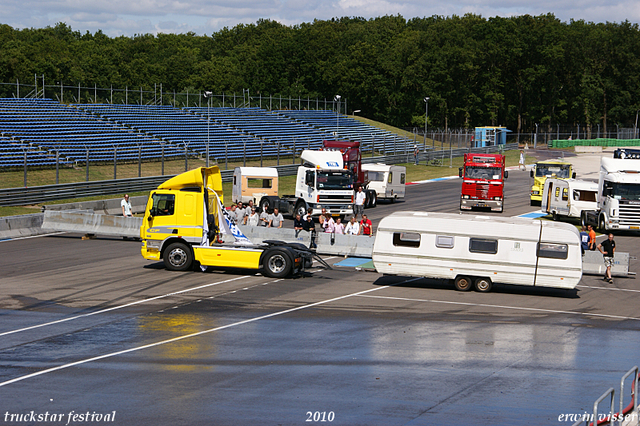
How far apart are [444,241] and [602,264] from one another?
739 cm

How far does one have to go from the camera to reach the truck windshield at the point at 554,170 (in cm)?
4834

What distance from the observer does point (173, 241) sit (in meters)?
23.7

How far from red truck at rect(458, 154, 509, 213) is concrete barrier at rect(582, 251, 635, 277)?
17666 mm

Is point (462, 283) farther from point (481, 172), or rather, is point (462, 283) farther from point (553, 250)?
point (481, 172)

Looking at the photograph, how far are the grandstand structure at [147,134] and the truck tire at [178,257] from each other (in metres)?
20.1

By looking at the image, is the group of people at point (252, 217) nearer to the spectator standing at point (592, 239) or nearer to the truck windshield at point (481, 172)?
the spectator standing at point (592, 239)

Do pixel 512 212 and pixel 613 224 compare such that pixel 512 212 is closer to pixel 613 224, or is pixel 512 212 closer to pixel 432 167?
pixel 613 224

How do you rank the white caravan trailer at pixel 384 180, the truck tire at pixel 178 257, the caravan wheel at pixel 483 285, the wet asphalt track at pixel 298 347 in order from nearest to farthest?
1. the wet asphalt track at pixel 298 347
2. the caravan wheel at pixel 483 285
3. the truck tire at pixel 178 257
4. the white caravan trailer at pixel 384 180

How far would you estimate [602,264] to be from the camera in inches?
974

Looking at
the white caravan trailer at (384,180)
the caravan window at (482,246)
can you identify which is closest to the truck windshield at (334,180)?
the white caravan trailer at (384,180)

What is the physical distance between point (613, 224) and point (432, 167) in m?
39.5

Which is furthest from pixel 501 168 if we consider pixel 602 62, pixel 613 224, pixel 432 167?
pixel 602 62

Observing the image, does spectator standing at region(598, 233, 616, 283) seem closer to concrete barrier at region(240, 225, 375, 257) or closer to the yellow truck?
concrete barrier at region(240, 225, 375, 257)

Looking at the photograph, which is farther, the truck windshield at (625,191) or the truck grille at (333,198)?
the truck grille at (333,198)
